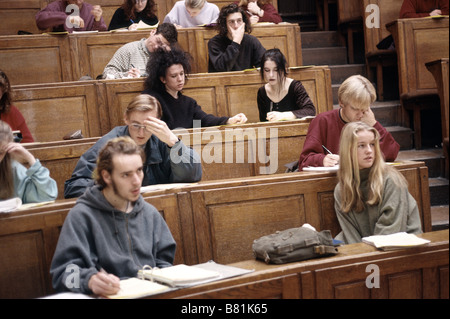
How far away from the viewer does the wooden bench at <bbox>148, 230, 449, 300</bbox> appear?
175cm

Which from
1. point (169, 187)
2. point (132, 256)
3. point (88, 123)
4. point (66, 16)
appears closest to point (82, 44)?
point (66, 16)

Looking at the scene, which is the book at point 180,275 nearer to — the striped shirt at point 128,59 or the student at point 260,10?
the striped shirt at point 128,59

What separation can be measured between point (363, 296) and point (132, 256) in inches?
30.3

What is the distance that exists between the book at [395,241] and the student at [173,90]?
1374 mm

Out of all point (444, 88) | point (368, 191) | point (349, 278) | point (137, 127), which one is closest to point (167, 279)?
point (349, 278)

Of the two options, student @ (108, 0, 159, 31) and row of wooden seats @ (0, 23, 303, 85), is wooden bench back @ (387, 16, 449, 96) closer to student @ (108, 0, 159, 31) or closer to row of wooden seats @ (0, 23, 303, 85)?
row of wooden seats @ (0, 23, 303, 85)

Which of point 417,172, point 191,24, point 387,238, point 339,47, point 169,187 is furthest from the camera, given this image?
point 339,47

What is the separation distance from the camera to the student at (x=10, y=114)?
3033 mm

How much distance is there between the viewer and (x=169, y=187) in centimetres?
223

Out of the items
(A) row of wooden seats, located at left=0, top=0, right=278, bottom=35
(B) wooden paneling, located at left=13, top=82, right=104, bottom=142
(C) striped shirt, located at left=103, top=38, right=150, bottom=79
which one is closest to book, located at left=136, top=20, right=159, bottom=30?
(C) striped shirt, located at left=103, top=38, right=150, bottom=79

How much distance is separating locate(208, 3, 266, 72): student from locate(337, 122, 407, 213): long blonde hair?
176cm

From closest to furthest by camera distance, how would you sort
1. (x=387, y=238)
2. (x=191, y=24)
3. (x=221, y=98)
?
(x=387, y=238), (x=221, y=98), (x=191, y=24)

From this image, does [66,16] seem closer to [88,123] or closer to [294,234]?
[88,123]

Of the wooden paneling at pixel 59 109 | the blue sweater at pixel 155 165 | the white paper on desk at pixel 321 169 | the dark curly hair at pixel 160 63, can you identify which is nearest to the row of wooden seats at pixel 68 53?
the wooden paneling at pixel 59 109
